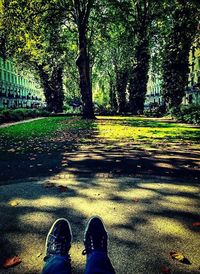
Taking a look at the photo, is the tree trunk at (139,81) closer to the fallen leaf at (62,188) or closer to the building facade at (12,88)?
the building facade at (12,88)

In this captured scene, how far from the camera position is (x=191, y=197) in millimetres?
4977

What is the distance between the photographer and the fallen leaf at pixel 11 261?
3147 millimetres

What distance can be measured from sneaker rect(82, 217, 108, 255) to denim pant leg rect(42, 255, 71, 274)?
1.05 ft

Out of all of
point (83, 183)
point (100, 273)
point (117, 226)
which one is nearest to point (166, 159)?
point (83, 183)

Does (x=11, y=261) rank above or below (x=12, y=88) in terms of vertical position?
below

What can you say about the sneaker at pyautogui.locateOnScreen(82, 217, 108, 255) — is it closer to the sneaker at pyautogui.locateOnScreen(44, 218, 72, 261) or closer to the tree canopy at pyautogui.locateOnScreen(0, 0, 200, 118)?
the sneaker at pyautogui.locateOnScreen(44, 218, 72, 261)

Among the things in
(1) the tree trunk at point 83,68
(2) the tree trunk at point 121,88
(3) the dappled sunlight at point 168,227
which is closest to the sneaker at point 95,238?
(3) the dappled sunlight at point 168,227

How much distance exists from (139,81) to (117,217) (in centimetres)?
3588

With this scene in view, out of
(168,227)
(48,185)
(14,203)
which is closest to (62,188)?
(48,185)

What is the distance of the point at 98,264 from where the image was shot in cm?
261

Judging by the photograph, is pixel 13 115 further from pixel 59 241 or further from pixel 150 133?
pixel 59 241

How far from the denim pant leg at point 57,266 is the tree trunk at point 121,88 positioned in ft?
139

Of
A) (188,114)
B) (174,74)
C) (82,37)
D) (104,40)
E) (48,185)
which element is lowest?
(48,185)

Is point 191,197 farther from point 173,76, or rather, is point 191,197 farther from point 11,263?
point 173,76
